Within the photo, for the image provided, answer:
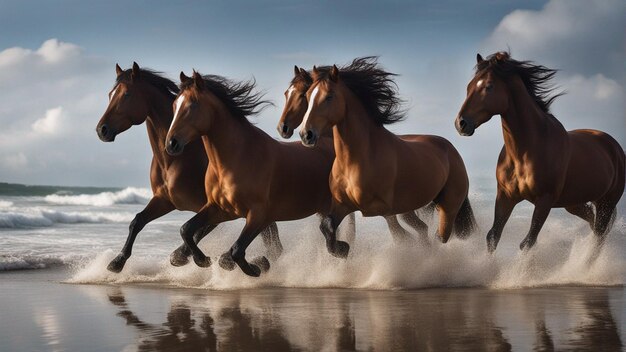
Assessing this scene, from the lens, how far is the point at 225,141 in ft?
28.2

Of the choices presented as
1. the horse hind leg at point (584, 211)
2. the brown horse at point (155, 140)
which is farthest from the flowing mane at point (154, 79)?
the horse hind leg at point (584, 211)

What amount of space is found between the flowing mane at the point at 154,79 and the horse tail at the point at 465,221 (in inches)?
127

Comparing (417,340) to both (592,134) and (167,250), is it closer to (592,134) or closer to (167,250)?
(592,134)

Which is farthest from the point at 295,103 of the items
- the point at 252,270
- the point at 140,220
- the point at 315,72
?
the point at 140,220

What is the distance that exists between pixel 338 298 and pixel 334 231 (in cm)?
85

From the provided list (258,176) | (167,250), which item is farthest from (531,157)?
(167,250)

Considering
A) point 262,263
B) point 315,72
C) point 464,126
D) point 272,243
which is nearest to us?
point 315,72

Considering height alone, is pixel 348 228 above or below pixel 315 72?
below

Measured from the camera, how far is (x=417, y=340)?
518 cm

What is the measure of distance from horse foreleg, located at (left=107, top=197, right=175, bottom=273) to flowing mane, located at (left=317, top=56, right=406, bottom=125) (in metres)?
2.19

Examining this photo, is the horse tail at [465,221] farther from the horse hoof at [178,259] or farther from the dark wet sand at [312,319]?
the horse hoof at [178,259]

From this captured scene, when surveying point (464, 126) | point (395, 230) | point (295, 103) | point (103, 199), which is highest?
point (103, 199)

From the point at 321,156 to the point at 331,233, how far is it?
155cm

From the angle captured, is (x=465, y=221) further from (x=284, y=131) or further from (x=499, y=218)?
(x=284, y=131)
